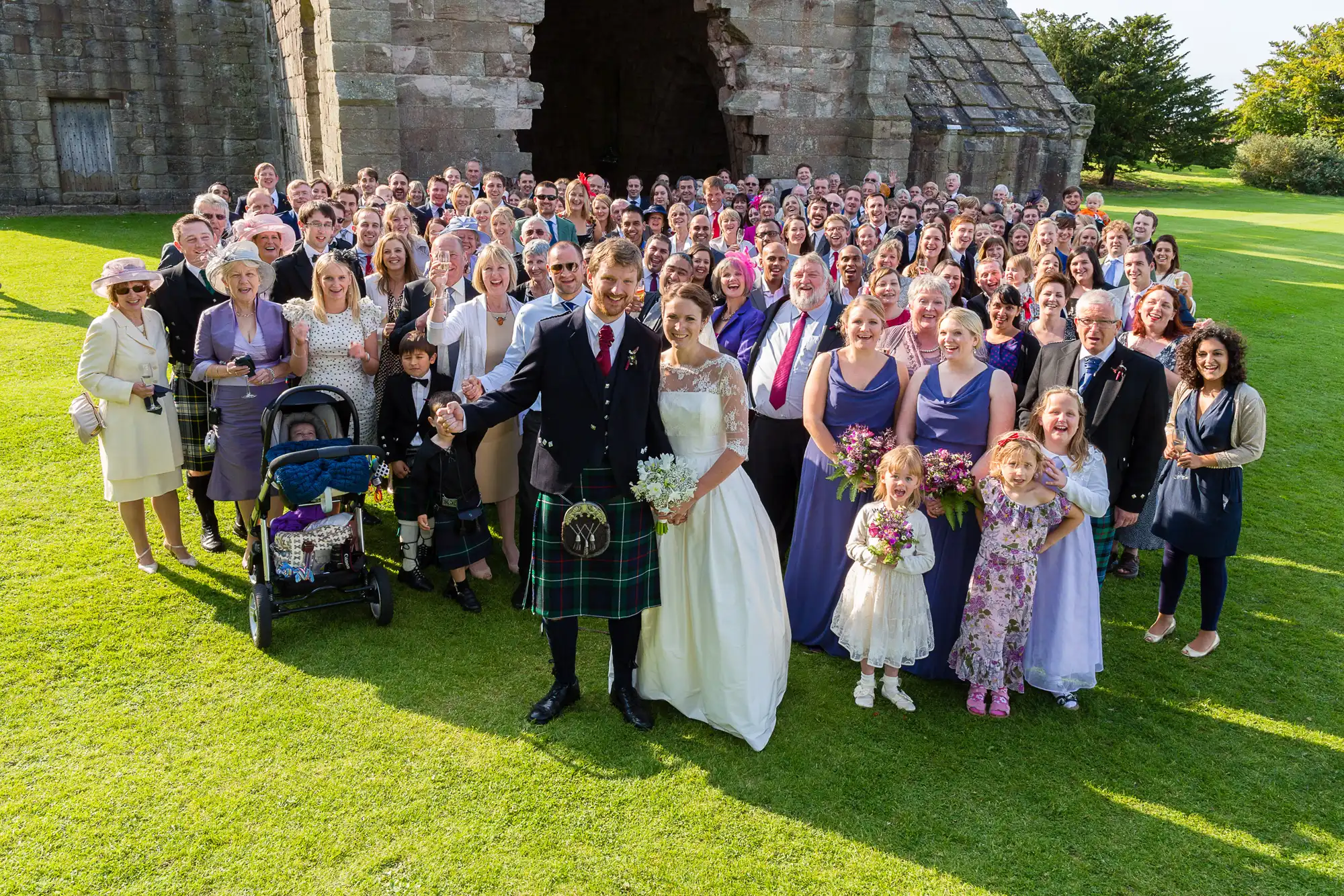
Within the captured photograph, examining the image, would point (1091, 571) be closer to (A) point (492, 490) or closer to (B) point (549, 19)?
(A) point (492, 490)

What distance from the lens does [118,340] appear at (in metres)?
5.29

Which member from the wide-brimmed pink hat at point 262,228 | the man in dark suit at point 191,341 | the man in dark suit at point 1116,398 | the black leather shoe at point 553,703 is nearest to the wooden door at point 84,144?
the wide-brimmed pink hat at point 262,228

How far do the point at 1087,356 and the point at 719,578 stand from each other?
8.12ft

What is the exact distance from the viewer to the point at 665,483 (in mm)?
3994

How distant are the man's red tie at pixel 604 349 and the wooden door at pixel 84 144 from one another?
2283cm

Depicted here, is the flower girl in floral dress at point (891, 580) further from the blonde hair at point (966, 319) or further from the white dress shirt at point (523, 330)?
the white dress shirt at point (523, 330)

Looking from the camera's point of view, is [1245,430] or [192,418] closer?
[1245,430]

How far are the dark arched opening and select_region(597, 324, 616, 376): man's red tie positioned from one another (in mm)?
16028

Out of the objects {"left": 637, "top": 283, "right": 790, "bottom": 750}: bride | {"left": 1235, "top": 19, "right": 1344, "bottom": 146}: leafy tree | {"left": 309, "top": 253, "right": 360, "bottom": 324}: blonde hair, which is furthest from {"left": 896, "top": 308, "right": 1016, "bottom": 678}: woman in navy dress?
{"left": 1235, "top": 19, "right": 1344, "bottom": 146}: leafy tree

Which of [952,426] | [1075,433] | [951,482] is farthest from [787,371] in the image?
[1075,433]

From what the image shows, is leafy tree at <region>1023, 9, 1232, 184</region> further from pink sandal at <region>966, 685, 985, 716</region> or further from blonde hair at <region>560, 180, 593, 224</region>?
pink sandal at <region>966, 685, 985, 716</region>

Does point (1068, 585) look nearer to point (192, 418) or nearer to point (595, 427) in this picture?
point (595, 427)

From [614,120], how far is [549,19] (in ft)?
9.42

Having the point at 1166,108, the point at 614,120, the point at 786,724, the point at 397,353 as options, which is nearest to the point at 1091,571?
the point at 786,724
